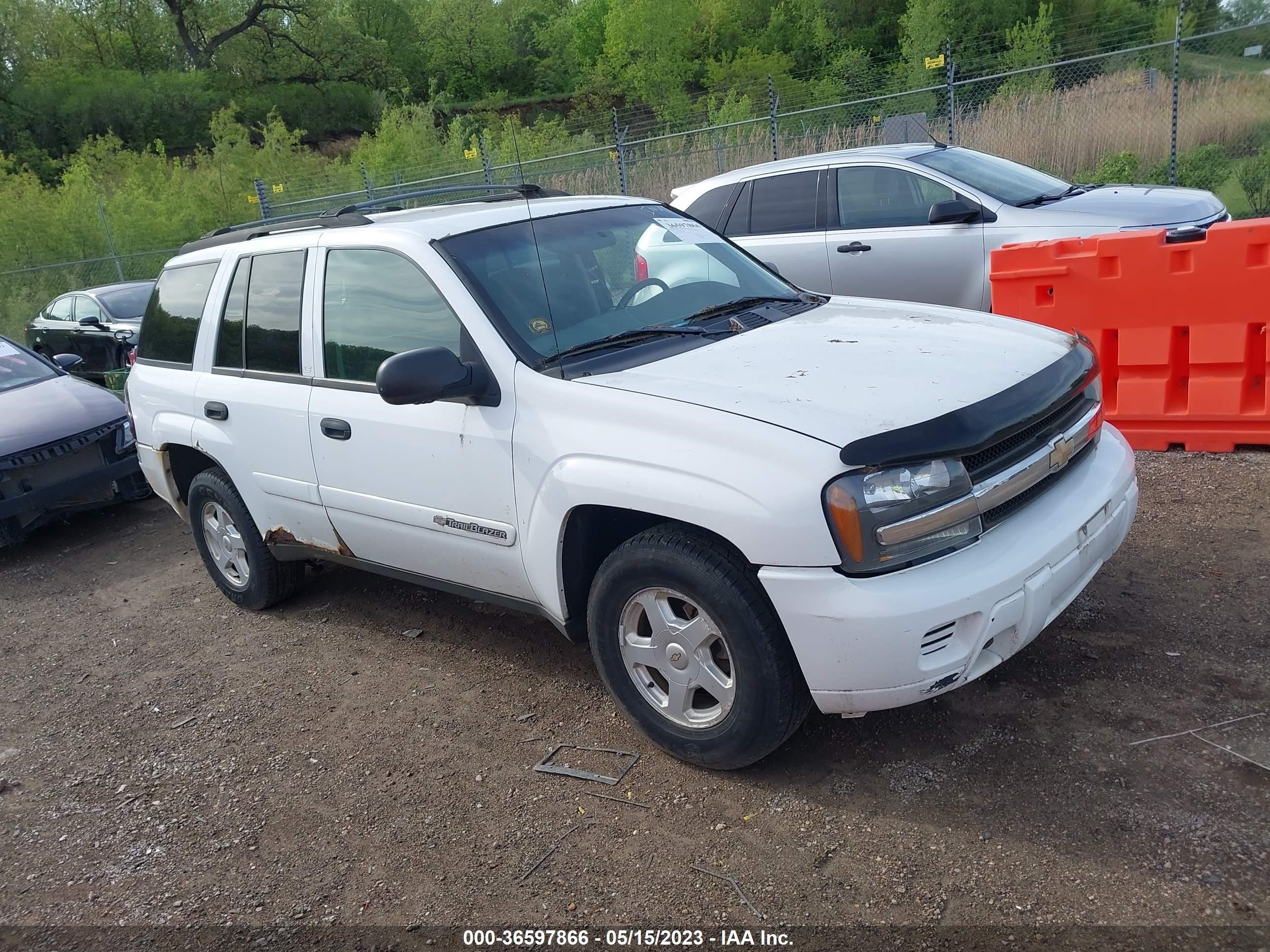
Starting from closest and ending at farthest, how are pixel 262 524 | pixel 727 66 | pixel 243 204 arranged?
1. pixel 262 524
2. pixel 243 204
3. pixel 727 66

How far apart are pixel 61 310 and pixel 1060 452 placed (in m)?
14.1

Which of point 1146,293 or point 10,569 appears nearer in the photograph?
point 1146,293

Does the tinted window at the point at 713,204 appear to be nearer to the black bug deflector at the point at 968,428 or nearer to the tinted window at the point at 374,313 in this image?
the tinted window at the point at 374,313

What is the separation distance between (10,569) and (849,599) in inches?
252

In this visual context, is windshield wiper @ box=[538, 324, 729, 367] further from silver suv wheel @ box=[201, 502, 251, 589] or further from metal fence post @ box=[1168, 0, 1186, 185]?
metal fence post @ box=[1168, 0, 1186, 185]

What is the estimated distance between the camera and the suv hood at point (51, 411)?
7.01 m

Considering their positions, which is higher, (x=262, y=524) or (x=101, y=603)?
(x=262, y=524)

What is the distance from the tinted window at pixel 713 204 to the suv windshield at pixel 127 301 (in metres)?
7.67

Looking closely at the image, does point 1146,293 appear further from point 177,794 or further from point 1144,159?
point 1144,159

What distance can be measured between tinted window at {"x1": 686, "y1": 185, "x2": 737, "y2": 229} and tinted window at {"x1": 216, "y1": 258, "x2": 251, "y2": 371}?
452cm

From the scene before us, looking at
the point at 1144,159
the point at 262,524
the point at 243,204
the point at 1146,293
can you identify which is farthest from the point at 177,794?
the point at 243,204

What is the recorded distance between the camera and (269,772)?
12.4 feet

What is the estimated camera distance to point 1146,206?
7.18 meters

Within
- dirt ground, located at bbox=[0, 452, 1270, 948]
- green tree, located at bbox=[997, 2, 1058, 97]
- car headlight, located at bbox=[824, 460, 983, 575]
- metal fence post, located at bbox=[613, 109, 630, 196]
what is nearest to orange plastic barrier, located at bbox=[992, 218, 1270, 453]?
dirt ground, located at bbox=[0, 452, 1270, 948]
